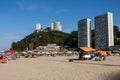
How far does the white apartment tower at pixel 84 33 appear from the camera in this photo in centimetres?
9789

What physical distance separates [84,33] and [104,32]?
41.0ft

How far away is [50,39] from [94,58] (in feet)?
290

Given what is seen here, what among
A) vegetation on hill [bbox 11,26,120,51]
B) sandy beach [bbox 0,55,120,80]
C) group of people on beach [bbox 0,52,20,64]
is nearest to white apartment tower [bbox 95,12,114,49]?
vegetation on hill [bbox 11,26,120,51]

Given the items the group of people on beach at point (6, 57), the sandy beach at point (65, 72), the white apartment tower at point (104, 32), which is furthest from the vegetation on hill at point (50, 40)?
the sandy beach at point (65, 72)

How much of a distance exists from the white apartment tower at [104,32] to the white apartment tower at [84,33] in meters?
5.20

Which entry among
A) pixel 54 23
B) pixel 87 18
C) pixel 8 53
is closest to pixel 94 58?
pixel 8 53

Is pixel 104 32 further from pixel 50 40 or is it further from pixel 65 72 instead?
pixel 65 72

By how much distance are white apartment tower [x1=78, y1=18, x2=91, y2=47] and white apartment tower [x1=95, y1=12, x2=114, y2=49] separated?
5.20 m

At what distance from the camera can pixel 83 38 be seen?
9969cm

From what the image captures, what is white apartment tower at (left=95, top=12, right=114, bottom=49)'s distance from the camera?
87375 mm

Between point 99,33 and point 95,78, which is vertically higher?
point 99,33

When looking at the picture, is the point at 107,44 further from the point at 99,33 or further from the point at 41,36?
the point at 41,36

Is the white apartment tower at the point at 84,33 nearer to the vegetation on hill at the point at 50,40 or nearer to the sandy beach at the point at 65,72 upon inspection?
the vegetation on hill at the point at 50,40

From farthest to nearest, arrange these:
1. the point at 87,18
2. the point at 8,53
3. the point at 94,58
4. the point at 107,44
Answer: the point at 87,18
the point at 107,44
the point at 8,53
the point at 94,58
